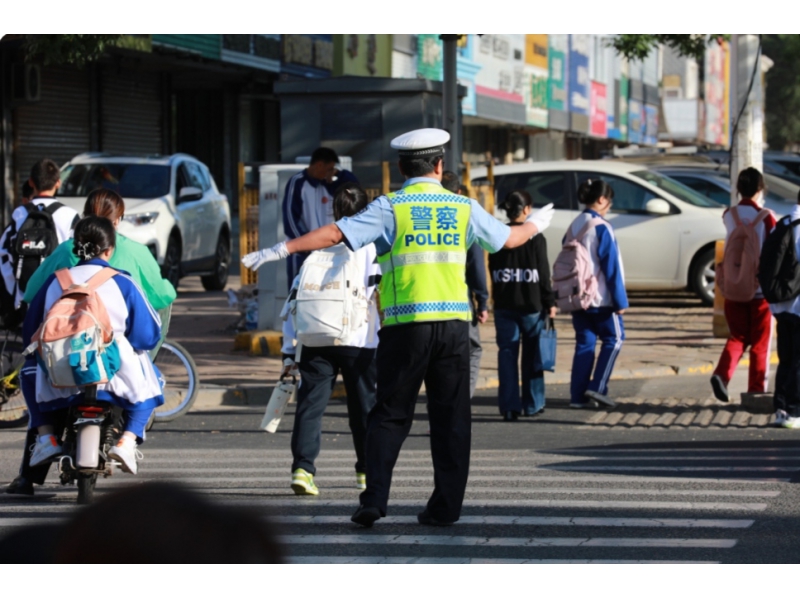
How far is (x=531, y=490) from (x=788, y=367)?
3008 millimetres

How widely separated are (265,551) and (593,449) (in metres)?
7.31

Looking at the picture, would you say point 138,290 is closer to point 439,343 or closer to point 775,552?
point 439,343

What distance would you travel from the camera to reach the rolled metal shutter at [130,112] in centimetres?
2645

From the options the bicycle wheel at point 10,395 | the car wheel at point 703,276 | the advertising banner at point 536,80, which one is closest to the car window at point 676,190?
the car wheel at point 703,276

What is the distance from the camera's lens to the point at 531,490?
23.7 feet

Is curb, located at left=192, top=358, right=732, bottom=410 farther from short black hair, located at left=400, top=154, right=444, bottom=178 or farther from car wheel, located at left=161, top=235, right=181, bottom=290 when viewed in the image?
car wheel, located at left=161, top=235, right=181, bottom=290

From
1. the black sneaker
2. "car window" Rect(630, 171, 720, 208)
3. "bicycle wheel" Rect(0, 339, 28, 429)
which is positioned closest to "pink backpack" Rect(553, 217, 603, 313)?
the black sneaker

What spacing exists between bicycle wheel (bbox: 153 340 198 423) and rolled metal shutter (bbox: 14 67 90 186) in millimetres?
14055

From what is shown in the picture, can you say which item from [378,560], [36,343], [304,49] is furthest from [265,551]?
[304,49]

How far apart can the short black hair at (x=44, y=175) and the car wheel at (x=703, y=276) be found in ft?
34.3

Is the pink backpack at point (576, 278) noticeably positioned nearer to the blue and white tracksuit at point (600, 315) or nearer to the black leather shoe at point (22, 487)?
the blue and white tracksuit at point (600, 315)

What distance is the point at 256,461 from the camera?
8477mm

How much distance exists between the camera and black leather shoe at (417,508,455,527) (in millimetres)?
6340

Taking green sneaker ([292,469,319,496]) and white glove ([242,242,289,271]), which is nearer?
white glove ([242,242,289,271])
